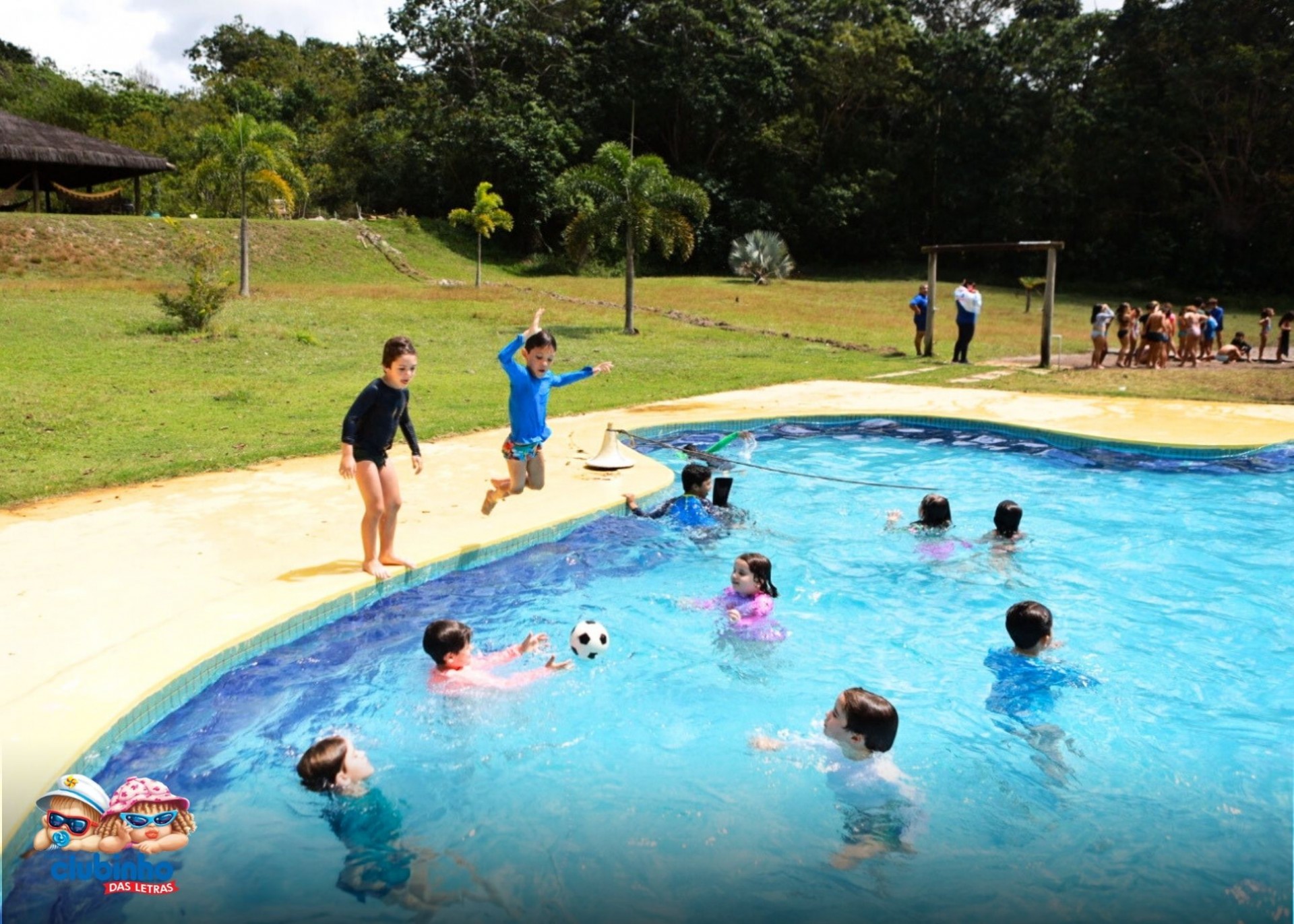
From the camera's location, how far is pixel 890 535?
979cm

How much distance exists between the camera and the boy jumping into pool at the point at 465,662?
580cm

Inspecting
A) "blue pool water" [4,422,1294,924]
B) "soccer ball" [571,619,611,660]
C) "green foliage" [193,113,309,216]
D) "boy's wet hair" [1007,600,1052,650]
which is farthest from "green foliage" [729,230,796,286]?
"soccer ball" [571,619,611,660]

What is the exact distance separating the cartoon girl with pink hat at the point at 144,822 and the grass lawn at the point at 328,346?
18.0 ft

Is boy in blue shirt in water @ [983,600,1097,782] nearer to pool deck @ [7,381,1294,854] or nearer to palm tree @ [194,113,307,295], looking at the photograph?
pool deck @ [7,381,1294,854]

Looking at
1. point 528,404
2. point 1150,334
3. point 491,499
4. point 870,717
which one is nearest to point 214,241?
point 1150,334

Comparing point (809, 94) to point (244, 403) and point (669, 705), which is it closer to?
point (244, 403)

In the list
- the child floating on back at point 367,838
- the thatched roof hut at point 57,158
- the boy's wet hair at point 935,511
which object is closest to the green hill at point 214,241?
the thatched roof hut at point 57,158

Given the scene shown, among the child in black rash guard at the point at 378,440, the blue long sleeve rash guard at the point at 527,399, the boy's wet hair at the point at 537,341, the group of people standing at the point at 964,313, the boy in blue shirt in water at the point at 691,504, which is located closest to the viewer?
the child in black rash guard at the point at 378,440

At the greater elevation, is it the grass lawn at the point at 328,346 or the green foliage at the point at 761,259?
the green foliage at the point at 761,259

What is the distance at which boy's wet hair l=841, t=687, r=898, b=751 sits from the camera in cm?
489

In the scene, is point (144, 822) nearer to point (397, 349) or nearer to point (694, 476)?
point (397, 349)

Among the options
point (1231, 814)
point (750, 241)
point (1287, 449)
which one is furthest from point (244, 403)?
point (750, 241)

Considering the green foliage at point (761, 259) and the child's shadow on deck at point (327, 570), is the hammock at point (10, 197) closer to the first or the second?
the green foliage at point (761, 259)

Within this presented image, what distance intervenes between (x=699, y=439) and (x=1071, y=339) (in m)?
18.2
